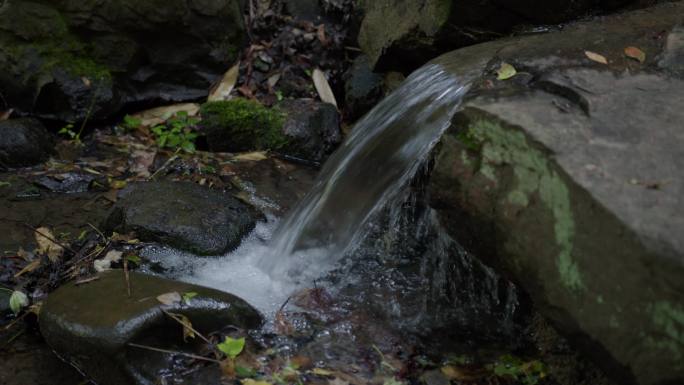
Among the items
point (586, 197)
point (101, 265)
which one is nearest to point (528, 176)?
point (586, 197)

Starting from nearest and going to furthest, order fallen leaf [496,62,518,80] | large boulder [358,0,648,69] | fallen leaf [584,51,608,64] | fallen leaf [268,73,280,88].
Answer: fallen leaf [496,62,518,80], fallen leaf [584,51,608,64], large boulder [358,0,648,69], fallen leaf [268,73,280,88]

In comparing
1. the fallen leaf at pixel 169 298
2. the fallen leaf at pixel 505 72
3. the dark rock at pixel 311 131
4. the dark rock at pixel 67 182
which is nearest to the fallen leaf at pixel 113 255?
the fallen leaf at pixel 169 298

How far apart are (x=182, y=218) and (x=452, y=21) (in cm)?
228

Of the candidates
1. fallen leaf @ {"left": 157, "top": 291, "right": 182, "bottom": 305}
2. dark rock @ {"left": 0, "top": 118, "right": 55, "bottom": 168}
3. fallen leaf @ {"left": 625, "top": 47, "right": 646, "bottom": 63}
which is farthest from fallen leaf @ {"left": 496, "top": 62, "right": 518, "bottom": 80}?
dark rock @ {"left": 0, "top": 118, "right": 55, "bottom": 168}

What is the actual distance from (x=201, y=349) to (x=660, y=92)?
2.29 m

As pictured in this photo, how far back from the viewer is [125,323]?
2779 mm

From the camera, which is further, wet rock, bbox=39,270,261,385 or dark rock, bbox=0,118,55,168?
dark rock, bbox=0,118,55,168

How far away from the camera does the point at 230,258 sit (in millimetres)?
3777

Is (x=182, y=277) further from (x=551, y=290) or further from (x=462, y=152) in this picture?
(x=551, y=290)

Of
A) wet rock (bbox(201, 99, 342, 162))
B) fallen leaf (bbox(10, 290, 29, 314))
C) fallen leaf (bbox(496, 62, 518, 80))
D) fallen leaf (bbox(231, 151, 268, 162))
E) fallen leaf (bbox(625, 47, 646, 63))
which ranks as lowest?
fallen leaf (bbox(10, 290, 29, 314))

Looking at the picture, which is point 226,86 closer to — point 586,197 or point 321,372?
point 321,372

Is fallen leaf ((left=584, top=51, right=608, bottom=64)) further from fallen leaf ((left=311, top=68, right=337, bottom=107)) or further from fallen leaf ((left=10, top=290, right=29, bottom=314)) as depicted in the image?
fallen leaf ((left=10, top=290, right=29, bottom=314))

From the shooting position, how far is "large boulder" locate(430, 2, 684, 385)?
6.79 feet

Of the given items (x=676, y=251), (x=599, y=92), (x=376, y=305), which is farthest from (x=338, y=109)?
(x=676, y=251)
